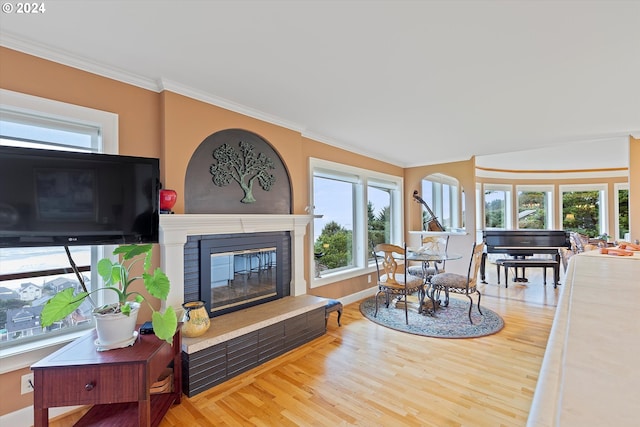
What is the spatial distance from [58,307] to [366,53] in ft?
7.81

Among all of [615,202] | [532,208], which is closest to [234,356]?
[532,208]

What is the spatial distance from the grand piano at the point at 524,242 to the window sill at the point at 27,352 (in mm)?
6242

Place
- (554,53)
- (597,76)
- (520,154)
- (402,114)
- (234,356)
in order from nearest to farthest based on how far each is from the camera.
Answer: (554,53)
(597,76)
(234,356)
(402,114)
(520,154)

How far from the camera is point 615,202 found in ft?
25.6

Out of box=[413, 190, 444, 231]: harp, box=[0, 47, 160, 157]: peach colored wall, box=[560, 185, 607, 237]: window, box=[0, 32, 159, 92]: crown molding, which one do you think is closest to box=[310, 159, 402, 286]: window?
box=[413, 190, 444, 231]: harp

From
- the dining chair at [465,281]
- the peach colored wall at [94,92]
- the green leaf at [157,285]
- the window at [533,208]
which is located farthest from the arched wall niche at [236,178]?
the window at [533,208]

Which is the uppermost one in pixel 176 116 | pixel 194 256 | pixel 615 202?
pixel 176 116

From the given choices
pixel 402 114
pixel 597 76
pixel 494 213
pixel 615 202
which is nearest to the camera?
pixel 597 76

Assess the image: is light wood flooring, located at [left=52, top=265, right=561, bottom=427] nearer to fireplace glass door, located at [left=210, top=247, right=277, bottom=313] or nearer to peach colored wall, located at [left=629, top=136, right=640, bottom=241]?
fireplace glass door, located at [left=210, top=247, right=277, bottom=313]

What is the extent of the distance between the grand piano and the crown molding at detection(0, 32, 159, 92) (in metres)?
6.06

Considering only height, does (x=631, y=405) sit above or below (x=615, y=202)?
below

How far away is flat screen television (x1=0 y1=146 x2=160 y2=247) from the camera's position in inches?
66.2

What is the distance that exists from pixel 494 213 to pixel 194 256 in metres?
8.27

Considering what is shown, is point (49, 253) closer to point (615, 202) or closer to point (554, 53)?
point (554, 53)
